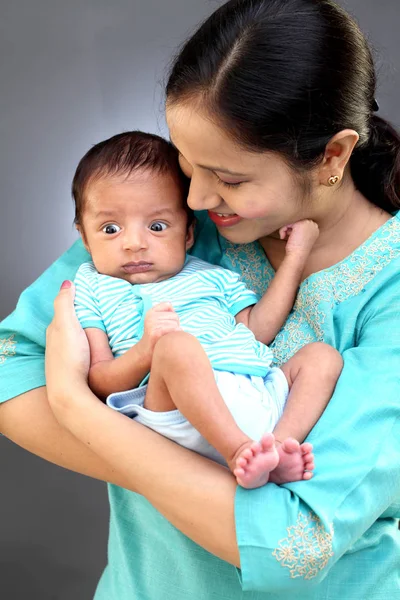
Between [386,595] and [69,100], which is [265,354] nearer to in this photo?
[386,595]

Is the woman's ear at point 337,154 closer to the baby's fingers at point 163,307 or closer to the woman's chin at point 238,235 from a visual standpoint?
the woman's chin at point 238,235

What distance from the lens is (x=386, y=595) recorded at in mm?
1605

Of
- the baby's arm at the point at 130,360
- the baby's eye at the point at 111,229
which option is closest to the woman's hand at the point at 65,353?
the baby's arm at the point at 130,360

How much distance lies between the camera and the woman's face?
157 cm

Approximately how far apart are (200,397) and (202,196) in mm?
421

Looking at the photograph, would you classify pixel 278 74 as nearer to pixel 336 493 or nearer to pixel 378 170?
pixel 378 170

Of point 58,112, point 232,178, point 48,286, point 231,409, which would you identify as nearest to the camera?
point 231,409

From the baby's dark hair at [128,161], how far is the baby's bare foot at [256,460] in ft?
2.19

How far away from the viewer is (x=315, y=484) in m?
1.38

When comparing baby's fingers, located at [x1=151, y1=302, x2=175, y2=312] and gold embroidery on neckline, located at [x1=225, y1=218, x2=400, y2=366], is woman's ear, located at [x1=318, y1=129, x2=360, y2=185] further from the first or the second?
baby's fingers, located at [x1=151, y1=302, x2=175, y2=312]

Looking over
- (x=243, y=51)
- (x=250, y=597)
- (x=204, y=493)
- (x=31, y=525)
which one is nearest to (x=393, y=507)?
(x=250, y=597)

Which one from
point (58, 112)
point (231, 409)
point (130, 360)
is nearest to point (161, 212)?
point (130, 360)

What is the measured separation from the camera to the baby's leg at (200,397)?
4.44 ft

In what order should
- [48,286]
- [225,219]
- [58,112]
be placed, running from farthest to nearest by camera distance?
1. [58,112]
2. [48,286]
3. [225,219]
